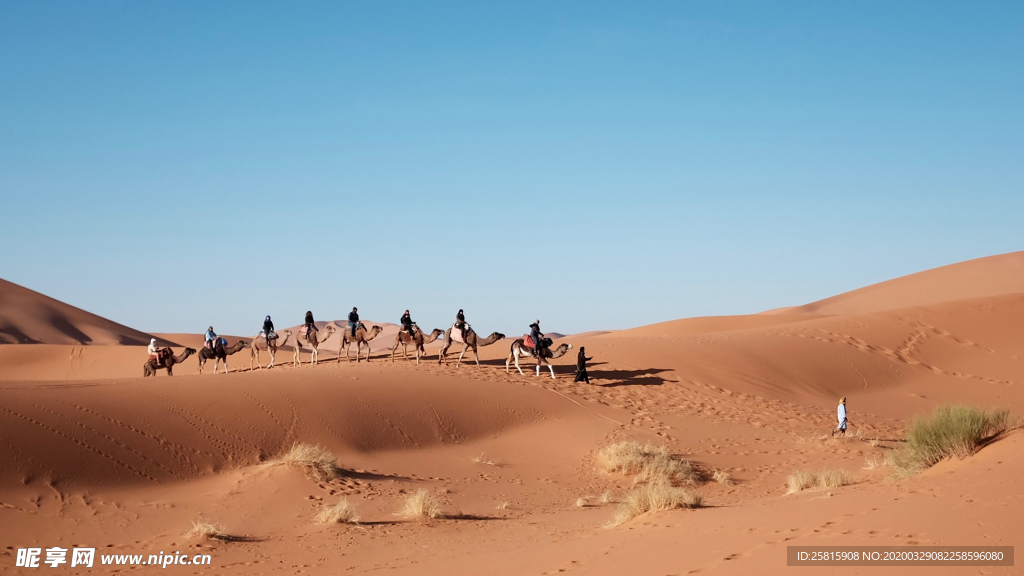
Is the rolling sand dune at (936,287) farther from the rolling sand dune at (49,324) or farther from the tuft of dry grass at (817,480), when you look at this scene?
the rolling sand dune at (49,324)

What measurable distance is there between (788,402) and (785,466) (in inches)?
330

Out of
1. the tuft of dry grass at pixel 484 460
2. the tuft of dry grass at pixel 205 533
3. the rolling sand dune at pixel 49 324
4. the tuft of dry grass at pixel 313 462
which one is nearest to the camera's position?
the tuft of dry grass at pixel 205 533

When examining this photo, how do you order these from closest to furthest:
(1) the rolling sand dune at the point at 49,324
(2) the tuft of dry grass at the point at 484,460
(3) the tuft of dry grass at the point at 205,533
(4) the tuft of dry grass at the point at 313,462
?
(3) the tuft of dry grass at the point at 205,533, (4) the tuft of dry grass at the point at 313,462, (2) the tuft of dry grass at the point at 484,460, (1) the rolling sand dune at the point at 49,324

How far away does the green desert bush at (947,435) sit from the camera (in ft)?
45.1

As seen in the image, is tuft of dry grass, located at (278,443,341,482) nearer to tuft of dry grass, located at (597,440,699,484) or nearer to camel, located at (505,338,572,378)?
tuft of dry grass, located at (597,440,699,484)

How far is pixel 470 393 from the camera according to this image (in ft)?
82.3

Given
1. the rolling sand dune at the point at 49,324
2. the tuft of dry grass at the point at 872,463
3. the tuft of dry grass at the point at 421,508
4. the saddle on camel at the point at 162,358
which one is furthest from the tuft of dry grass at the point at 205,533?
the rolling sand dune at the point at 49,324

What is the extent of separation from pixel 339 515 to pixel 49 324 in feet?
191

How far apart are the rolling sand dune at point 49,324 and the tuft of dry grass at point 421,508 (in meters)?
50.5

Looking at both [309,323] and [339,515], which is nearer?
[339,515]

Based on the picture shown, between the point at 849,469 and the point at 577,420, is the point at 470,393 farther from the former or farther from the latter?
the point at 849,469

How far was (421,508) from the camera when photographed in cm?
1562

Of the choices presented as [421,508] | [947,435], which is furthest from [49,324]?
[947,435]

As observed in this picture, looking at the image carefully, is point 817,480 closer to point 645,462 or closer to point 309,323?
point 645,462
